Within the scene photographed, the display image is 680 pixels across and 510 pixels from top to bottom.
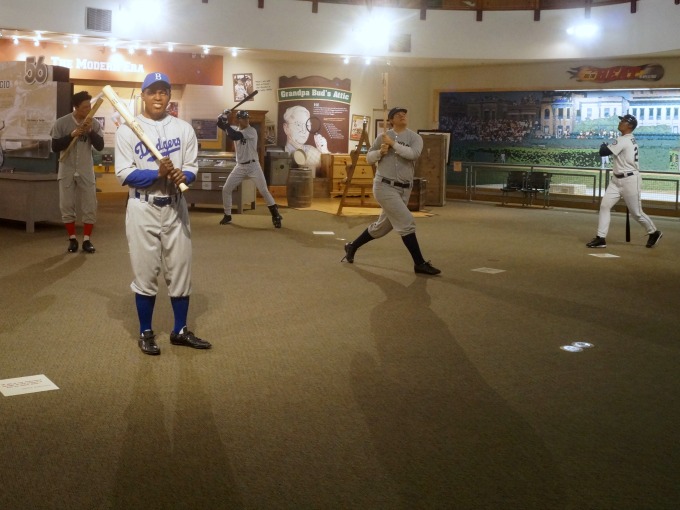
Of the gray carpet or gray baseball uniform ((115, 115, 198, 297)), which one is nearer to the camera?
the gray carpet

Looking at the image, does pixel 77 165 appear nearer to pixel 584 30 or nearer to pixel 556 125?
pixel 584 30

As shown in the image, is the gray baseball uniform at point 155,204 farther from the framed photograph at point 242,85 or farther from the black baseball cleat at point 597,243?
the framed photograph at point 242,85

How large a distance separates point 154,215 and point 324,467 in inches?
99.1

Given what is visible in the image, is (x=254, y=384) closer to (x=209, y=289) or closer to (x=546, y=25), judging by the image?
(x=209, y=289)

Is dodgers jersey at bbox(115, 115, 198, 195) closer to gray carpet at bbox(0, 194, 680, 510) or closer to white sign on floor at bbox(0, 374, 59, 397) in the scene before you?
gray carpet at bbox(0, 194, 680, 510)

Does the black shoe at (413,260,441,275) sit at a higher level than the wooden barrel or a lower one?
lower

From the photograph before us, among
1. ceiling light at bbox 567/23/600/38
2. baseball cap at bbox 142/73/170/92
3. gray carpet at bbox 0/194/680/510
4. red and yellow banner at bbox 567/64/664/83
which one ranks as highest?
ceiling light at bbox 567/23/600/38

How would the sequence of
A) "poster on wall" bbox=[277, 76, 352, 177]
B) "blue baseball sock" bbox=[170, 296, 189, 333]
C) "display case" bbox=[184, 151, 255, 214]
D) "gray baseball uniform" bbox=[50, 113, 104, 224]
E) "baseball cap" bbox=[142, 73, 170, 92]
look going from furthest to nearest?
"poster on wall" bbox=[277, 76, 352, 177], "display case" bbox=[184, 151, 255, 214], "gray baseball uniform" bbox=[50, 113, 104, 224], "blue baseball sock" bbox=[170, 296, 189, 333], "baseball cap" bbox=[142, 73, 170, 92]

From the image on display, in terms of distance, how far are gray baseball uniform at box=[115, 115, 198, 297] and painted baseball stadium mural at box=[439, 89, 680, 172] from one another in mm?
14837

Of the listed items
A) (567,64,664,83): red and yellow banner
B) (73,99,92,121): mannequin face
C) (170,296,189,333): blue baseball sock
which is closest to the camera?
(170,296,189,333): blue baseball sock

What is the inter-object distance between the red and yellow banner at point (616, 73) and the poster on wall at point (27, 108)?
39.3ft

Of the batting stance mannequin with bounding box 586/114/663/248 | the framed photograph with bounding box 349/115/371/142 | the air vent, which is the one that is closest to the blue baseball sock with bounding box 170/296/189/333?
the batting stance mannequin with bounding box 586/114/663/248

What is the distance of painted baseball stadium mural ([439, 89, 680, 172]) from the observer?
18234 mm

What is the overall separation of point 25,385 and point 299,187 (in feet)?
41.2
